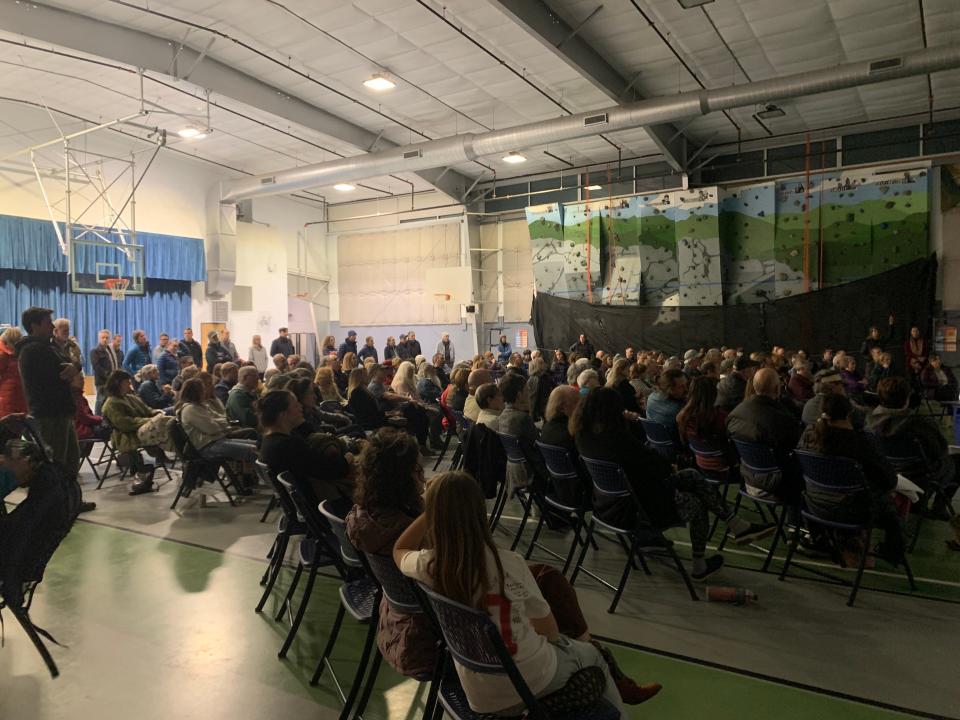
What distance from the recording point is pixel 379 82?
33.2 feet

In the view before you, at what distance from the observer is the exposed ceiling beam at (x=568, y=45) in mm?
7852

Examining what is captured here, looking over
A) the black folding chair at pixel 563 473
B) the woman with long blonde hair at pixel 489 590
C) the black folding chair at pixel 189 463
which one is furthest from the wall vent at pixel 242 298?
the woman with long blonde hair at pixel 489 590

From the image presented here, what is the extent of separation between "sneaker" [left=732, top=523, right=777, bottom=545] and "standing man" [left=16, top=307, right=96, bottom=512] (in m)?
4.54

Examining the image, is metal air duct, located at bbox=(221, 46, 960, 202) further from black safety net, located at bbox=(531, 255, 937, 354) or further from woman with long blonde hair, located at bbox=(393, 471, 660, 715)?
woman with long blonde hair, located at bbox=(393, 471, 660, 715)

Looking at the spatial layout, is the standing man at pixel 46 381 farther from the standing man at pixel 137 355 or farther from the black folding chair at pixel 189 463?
the standing man at pixel 137 355

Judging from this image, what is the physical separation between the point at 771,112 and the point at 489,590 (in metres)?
12.3

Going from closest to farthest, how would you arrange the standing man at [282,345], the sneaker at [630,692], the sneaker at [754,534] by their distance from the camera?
the sneaker at [630,692]
the sneaker at [754,534]
the standing man at [282,345]

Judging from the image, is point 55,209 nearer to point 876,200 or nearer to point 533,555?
point 533,555

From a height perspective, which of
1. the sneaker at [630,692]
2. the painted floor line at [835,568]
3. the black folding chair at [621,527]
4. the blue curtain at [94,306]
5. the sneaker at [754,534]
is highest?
the blue curtain at [94,306]

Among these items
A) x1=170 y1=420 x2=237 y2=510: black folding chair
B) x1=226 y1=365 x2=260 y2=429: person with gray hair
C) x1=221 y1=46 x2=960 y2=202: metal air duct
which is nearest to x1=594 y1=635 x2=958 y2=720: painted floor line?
x1=170 y1=420 x2=237 y2=510: black folding chair

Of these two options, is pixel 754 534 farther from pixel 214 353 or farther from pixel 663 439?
pixel 214 353

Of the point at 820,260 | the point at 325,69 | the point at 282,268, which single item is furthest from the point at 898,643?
the point at 282,268

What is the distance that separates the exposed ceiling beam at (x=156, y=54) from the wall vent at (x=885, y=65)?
326 inches

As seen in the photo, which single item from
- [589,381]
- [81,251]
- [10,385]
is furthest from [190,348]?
[589,381]
